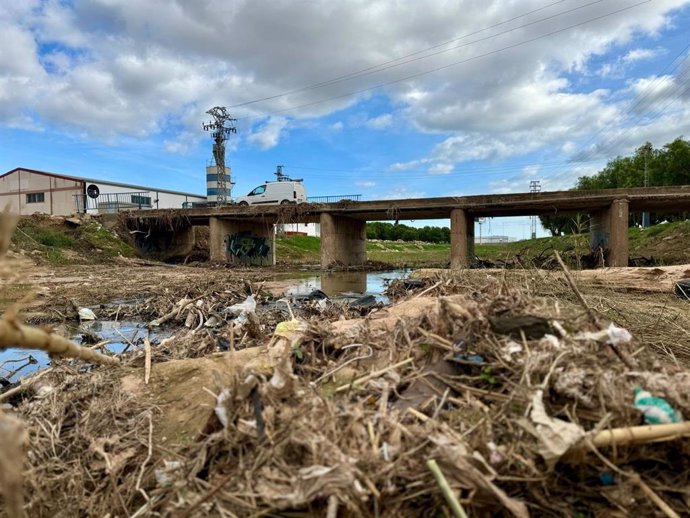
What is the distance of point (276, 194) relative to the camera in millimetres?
35688

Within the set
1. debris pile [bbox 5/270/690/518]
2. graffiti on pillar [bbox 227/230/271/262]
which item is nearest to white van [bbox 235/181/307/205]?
graffiti on pillar [bbox 227/230/271/262]

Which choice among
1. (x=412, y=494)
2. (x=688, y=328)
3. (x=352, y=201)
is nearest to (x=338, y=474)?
(x=412, y=494)

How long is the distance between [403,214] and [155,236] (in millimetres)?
19651

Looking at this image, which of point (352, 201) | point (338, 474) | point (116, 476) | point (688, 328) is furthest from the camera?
point (352, 201)

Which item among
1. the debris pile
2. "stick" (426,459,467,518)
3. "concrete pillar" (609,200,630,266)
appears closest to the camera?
"stick" (426,459,467,518)

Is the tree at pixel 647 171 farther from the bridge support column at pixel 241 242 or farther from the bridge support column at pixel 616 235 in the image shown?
the bridge support column at pixel 241 242

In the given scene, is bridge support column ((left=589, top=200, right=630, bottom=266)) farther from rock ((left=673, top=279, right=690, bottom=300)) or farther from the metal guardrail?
the metal guardrail

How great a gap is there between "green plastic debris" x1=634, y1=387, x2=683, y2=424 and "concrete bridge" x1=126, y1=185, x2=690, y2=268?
19.1 meters

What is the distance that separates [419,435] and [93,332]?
8622mm

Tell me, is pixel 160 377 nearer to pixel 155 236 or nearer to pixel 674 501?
pixel 674 501

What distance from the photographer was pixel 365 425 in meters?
2.43

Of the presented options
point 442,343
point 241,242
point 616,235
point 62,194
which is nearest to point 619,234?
point 616,235

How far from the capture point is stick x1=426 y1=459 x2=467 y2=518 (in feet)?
6.13

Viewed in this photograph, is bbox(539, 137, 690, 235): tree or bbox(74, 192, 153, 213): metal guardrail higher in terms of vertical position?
bbox(539, 137, 690, 235): tree
